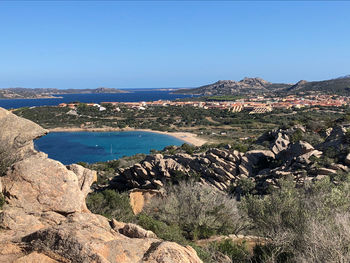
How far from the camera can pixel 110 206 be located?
1352 centimetres

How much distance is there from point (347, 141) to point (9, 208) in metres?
20.6

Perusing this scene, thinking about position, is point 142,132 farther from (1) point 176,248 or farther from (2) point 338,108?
(1) point 176,248

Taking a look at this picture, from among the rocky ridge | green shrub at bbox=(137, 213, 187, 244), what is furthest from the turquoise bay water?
green shrub at bbox=(137, 213, 187, 244)

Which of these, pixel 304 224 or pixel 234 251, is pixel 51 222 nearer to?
pixel 234 251

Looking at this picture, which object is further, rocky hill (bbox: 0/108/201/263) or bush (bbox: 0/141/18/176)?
bush (bbox: 0/141/18/176)

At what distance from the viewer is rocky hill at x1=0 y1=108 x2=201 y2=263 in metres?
4.64

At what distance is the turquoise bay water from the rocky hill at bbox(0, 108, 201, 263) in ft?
132

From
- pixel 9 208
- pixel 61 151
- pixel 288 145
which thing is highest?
pixel 9 208

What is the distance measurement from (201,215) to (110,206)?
434 centimetres

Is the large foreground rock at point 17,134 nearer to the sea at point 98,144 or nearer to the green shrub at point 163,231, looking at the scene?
the green shrub at point 163,231

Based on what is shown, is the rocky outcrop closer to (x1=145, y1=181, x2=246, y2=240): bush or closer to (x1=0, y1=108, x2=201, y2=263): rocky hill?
(x1=145, y1=181, x2=246, y2=240): bush

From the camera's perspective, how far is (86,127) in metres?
79.6

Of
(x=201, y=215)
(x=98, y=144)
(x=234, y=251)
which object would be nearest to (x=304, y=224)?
(x=234, y=251)

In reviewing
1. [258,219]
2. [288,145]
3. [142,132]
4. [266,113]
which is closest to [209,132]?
[142,132]
